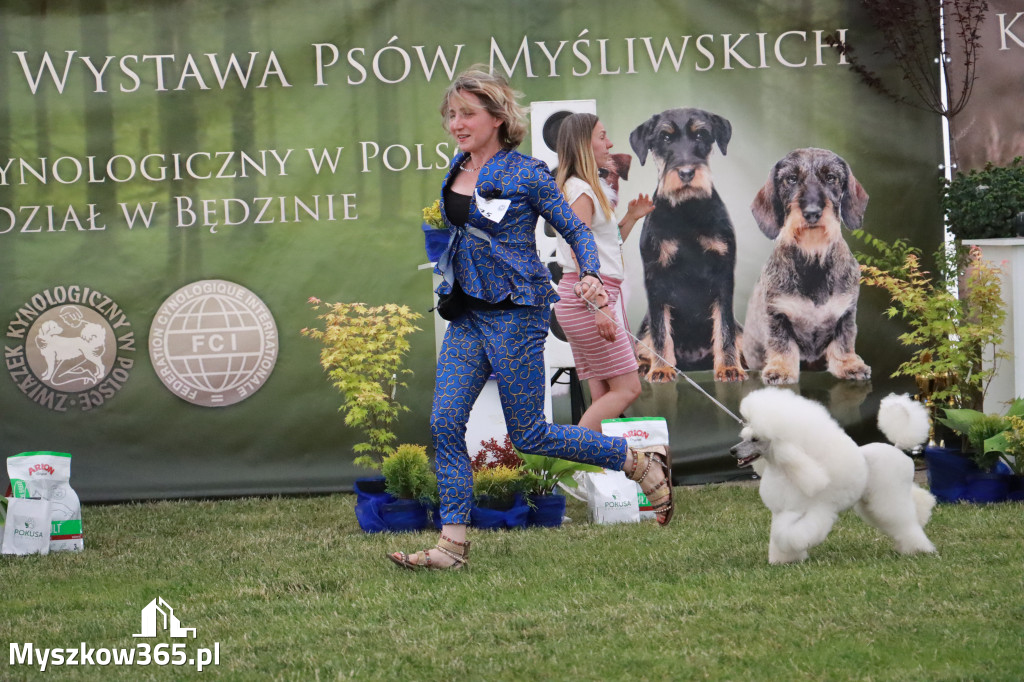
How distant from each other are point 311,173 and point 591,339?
2134 millimetres

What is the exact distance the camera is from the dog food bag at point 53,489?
5.34 metres

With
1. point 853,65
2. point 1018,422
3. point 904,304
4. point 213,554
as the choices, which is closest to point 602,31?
point 853,65

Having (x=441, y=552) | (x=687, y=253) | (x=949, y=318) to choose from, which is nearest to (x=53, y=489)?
(x=441, y=552)

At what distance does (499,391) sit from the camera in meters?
4.25

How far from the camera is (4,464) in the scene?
691 cm

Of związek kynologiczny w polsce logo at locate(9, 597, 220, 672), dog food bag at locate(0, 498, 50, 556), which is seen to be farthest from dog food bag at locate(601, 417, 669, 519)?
związek kynologiczny w polsce logo at locate(9, 597, 220, 672)

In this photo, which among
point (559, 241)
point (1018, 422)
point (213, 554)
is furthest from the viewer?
point (559, 241)

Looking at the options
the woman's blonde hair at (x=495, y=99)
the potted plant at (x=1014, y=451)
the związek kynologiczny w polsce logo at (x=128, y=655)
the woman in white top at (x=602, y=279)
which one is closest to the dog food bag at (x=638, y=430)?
the woman in white top at (x=602, y=279)

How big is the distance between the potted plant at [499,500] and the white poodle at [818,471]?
4.93 feet

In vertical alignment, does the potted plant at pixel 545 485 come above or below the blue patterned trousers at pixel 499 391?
below

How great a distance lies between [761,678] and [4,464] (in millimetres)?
5204

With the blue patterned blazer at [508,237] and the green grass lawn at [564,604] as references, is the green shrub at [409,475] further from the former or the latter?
the blue patterned blazer at [508,237]

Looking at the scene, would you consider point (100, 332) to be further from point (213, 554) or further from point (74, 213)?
point (213, 554)

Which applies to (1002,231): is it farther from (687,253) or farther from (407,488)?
(407,488)
